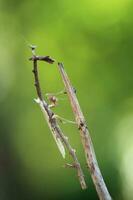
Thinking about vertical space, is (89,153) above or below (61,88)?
below

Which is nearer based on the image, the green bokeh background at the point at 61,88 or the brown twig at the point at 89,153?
the brown twig at the point at 89,153

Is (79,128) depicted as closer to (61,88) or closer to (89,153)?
(89,153)

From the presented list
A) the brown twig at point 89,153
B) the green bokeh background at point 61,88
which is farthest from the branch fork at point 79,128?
the green bokeh background at point 61,88

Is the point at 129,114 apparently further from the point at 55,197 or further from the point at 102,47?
the point at 55,197

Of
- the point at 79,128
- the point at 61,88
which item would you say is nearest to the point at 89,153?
the point at 79,128

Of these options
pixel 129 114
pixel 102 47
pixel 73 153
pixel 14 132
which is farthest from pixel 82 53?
pixel 73 153

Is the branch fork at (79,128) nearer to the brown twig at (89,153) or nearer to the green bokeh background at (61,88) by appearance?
the brown twig at (89,153)

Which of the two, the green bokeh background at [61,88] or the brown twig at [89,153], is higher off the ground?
the green bokeh background at [61,88]

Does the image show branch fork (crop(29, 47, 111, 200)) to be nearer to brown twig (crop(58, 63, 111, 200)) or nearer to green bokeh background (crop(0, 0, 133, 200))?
brown twig (crop(58, 63, 111, 200))
